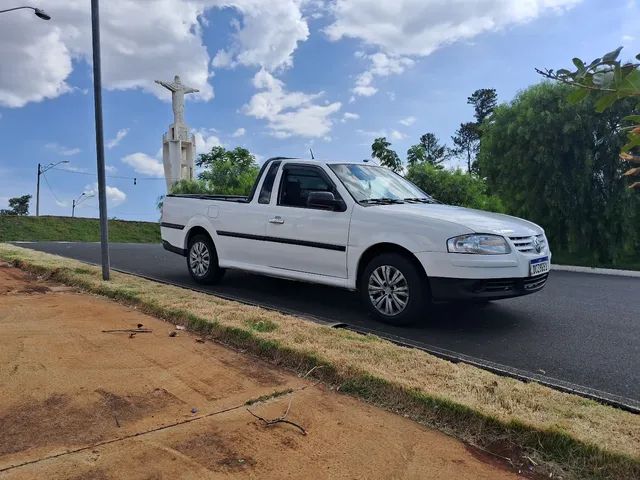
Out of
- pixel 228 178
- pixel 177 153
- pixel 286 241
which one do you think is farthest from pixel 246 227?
pixel 177 153

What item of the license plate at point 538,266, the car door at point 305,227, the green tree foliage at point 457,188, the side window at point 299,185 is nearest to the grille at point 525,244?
the license plate at point 538,266

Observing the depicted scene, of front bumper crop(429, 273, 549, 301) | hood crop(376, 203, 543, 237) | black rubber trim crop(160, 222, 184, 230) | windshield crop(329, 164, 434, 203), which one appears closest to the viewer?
front bumper crop(429, 273, 549, 301)

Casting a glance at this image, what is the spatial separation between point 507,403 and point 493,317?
9.47 ft

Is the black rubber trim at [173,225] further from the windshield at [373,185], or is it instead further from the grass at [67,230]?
the grass at [67,230]

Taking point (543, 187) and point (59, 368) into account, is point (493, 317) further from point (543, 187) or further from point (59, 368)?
point (543, 187)

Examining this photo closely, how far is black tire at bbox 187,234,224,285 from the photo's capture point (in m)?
7.57

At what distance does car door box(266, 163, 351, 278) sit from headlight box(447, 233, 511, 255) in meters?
1.24

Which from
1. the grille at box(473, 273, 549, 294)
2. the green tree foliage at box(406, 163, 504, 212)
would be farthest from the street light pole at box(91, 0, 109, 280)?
the green tree foliage at box(406, 163, 504, 212)

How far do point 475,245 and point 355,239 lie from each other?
→ 129cm

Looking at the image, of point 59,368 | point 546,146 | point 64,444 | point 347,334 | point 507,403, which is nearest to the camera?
point 64,444

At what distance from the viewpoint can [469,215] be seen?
564cm

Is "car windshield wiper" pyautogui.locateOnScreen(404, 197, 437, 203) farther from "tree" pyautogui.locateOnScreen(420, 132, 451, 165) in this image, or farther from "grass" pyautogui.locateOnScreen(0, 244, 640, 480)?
"tree" pyautogui.locateOnScreen(420, 132, 451, 165)

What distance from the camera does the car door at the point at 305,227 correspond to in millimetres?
5961

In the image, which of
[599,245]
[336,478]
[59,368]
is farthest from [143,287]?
[599,245]
